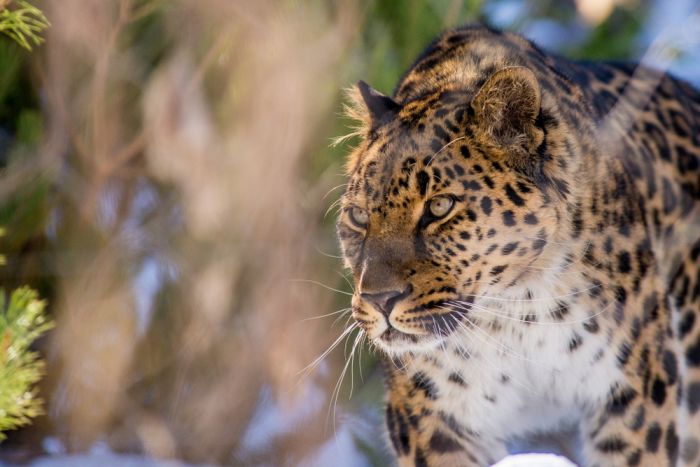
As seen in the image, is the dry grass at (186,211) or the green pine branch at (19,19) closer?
the green pine branch at (19,19)

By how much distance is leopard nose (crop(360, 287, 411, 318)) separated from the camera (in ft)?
3.08

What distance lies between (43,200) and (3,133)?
0.65 feet

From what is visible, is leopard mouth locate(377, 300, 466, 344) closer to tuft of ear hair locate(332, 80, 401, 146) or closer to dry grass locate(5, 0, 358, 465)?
tuft of ear hair locate(332, 80, 401, 146)

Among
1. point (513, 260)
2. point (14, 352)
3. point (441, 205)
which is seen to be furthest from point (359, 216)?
point (14, 352)

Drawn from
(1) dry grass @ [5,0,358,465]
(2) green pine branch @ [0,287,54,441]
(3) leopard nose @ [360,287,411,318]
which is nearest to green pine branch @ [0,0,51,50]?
(1) dry grass @ [5,0,358,465]

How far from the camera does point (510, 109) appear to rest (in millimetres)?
941

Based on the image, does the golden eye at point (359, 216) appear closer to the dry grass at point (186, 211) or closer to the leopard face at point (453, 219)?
the leopard face at point (453, 219)

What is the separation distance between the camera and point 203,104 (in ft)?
4.72

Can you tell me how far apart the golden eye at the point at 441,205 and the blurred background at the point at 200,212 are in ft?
1.38

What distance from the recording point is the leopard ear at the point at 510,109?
0.90 metres

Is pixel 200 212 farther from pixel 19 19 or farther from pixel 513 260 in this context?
pixel 513 260

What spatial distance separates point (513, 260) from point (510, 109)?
0.82ft

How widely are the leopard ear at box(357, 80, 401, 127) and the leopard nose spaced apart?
34cm

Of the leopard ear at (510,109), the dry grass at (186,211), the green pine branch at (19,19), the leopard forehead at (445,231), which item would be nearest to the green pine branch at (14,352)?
the green pine branch at (19,19)
